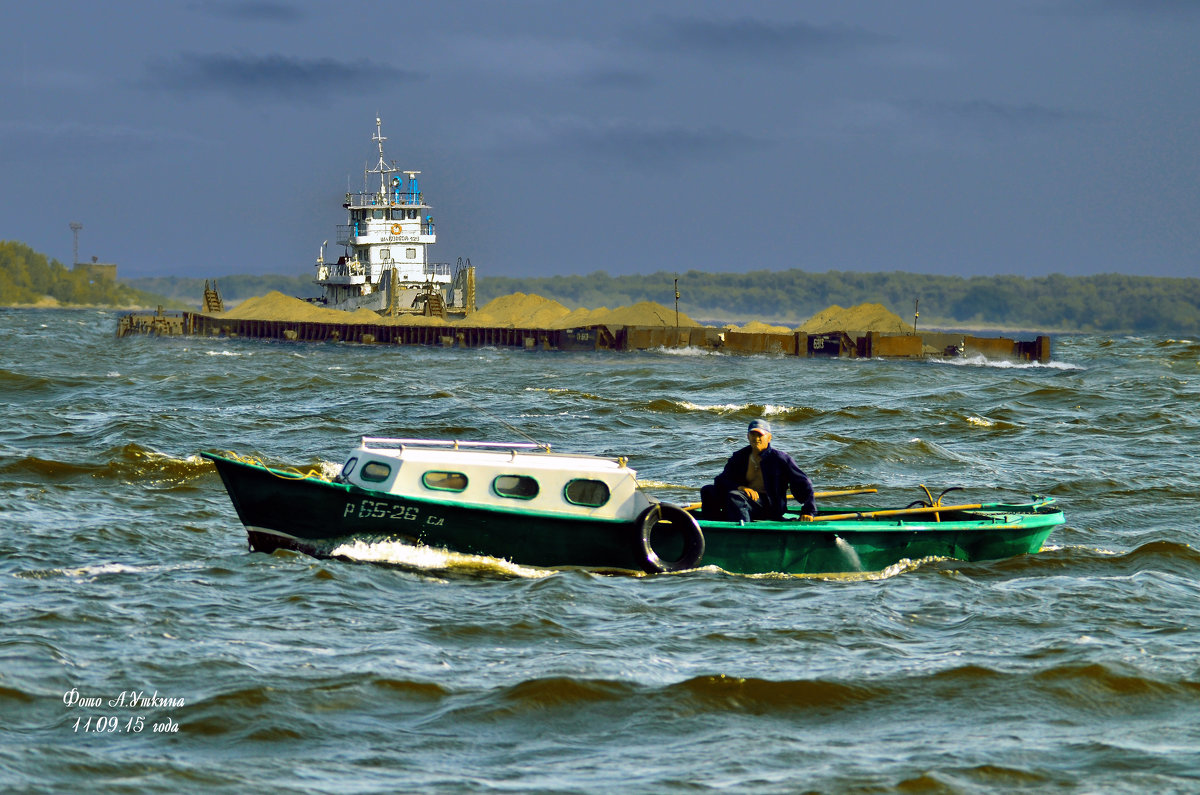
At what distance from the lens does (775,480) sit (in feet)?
51.3

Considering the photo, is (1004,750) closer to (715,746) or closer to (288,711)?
(715,746)

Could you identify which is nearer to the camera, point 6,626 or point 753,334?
point 6,626

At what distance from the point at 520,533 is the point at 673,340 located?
75294 millimetres

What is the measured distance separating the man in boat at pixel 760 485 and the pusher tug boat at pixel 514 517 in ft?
0.77

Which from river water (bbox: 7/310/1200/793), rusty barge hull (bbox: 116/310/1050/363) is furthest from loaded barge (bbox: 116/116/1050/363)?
river water (bbox: 7/310/1200/793)

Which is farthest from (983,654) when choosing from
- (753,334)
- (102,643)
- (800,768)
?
(753,334)

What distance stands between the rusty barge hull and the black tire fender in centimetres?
7204

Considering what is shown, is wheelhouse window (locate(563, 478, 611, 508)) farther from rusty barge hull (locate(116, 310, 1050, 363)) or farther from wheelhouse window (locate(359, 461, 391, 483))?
rusty barge hull (locate(116, 310, 1050, 363))

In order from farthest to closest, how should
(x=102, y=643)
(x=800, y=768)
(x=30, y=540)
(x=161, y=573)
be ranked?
1. (x=30, y=540)
2. (x=161, y=573)
3. (x=102, y=643)
4. (x=800, y=768)

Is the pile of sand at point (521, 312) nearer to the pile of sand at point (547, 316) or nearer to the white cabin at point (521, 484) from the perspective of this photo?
the pile of sand at point (547, 316)

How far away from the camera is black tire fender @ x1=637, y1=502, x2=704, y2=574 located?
50.3ft

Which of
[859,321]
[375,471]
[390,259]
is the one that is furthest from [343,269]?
[375,471]

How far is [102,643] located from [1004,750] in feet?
28.4

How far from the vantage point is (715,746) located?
33.9ft
